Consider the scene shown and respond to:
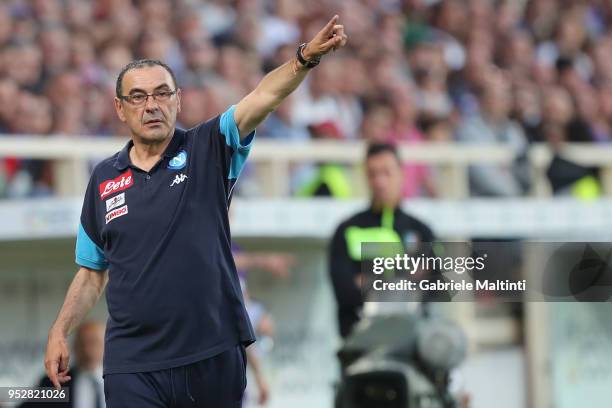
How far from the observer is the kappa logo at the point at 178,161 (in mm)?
4930

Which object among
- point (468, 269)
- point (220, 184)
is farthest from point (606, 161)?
point (220, 184)

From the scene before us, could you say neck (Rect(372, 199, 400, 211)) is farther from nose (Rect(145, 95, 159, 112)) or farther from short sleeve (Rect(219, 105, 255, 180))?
nose (Rect(145, 95, 159, 112))

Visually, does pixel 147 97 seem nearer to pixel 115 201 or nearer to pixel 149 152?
pixel 149 152

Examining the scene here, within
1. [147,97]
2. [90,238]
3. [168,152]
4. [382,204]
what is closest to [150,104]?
[147,97]

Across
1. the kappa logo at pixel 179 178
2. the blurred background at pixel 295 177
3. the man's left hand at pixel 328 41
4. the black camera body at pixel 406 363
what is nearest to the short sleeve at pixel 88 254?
the kappa logo at pixel 179 178

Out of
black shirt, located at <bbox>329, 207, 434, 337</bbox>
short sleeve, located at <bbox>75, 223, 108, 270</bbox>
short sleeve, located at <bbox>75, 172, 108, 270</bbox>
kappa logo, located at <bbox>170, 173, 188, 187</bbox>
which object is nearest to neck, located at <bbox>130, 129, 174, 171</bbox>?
Answer: kappa logo, located at <bbox>170, 173, 188, 187</bbox>

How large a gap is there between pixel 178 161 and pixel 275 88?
483mm

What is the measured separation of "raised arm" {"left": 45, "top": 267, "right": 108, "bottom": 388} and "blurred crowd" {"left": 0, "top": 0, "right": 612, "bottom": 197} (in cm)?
381

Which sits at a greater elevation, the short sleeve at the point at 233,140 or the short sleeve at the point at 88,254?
the short sleeve at the point at 233,140

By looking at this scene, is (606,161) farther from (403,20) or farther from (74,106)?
(74,106)

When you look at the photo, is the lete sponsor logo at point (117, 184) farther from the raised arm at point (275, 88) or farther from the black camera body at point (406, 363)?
the black camera body at point (406, 363)

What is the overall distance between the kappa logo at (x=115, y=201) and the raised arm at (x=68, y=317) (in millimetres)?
382

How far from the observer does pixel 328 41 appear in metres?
4.64

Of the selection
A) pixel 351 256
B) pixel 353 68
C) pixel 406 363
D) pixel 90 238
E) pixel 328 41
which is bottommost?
pixel 406 363
